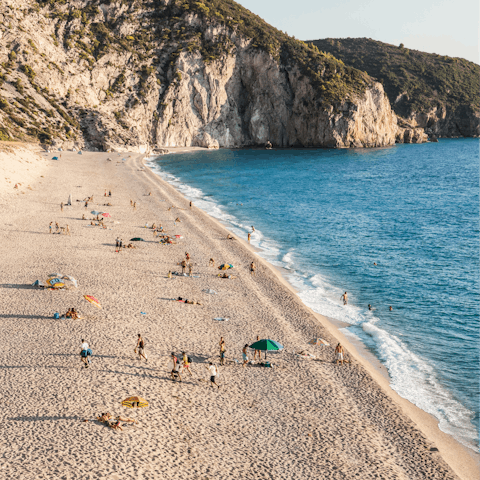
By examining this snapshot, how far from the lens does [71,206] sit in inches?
1960

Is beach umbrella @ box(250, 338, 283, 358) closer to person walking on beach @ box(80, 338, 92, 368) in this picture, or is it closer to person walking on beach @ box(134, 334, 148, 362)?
person walking on beach @ box(134, 334, 148, 362)

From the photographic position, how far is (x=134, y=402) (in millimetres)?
16266

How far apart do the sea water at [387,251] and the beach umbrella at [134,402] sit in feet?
38.5

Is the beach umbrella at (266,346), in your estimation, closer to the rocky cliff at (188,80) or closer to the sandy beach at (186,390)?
the sandy beach at (186,390)

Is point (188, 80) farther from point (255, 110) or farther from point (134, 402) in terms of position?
point (134, 402)

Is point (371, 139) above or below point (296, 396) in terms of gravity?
above

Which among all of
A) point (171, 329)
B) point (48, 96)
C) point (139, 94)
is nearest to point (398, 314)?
point (171, 329)

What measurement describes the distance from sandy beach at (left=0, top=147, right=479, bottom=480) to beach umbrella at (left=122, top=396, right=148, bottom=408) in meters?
0.26

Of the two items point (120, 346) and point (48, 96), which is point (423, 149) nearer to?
point (48, 96)

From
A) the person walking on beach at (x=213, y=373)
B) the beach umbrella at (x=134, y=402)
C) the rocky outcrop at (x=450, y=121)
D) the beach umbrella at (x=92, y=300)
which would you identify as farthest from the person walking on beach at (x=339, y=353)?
the rocky outcrop at (x=450, y=121)

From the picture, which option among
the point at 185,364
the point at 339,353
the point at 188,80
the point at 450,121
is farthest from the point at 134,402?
the point at 450,121

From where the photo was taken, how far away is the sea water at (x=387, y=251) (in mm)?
21250

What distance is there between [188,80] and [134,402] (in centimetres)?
13358

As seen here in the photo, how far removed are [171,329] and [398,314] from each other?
1481cm
